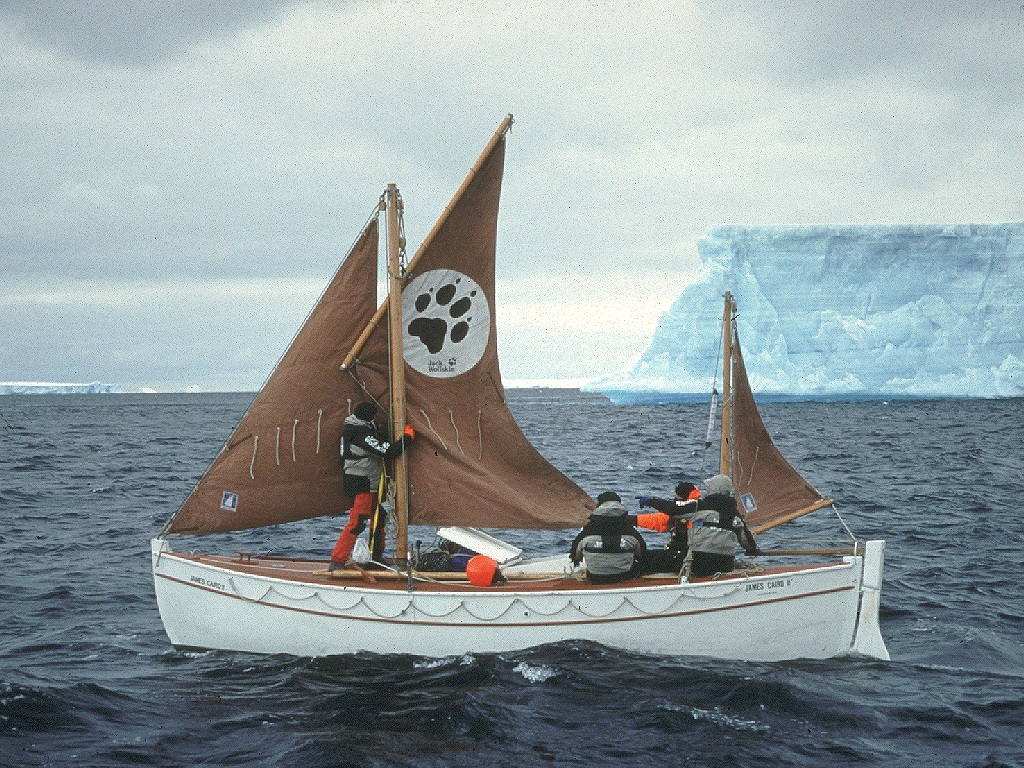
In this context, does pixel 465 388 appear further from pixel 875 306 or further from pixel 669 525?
pixel 875 306

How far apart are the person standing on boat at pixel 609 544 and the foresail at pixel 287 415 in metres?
3.47

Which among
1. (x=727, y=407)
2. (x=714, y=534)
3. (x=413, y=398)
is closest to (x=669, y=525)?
(x=714, y=534)

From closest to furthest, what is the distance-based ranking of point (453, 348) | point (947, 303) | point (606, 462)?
point (453, 348)
point (606, 462)
point (947, 303)

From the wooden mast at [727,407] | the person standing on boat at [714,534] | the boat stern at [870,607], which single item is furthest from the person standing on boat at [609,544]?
the wooden mast at [727,407]

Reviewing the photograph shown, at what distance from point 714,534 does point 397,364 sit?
4.24 m

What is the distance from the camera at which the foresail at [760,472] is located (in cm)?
1336

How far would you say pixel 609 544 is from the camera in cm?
1059

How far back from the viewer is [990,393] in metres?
73.1

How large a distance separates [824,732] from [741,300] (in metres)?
67.2

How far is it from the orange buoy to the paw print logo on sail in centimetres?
231

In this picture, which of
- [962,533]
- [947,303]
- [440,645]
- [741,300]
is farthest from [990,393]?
[440,645]

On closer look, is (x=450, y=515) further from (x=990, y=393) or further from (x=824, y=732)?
(x=990, y=393)

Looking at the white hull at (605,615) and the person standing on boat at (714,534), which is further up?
the person standing on boat at (714,534)

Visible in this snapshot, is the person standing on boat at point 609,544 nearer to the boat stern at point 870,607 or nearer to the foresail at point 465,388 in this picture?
the foresail at point 465,388
